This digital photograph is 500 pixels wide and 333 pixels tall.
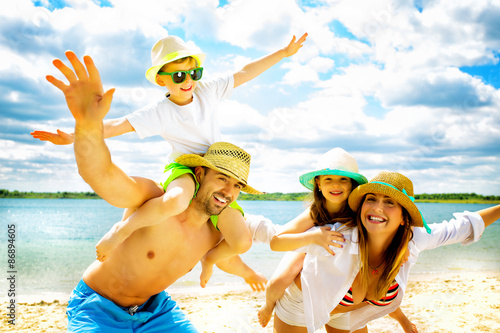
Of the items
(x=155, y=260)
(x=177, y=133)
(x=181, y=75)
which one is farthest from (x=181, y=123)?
(x=155, y=260)

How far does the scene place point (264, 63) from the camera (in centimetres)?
423

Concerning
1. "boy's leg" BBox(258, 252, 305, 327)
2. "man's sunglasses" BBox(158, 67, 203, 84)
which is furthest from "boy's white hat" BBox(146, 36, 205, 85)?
"boy's leg" BBox(258, 252, 305, 327)

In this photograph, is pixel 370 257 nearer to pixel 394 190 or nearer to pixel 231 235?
pixel 394 190

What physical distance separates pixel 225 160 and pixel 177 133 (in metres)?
0.62

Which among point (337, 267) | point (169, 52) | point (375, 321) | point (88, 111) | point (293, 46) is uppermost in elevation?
point (293, 46)

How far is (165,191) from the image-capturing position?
3193mm

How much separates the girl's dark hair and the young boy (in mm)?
827

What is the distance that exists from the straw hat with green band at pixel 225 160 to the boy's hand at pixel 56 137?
0.85 m

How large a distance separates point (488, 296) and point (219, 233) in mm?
7324

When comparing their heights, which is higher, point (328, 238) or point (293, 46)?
point (293, 46)

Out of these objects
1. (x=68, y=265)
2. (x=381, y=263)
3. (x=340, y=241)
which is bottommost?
(x=68, y=265)

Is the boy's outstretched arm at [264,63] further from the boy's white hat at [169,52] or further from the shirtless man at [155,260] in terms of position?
the shirtless man at [155,260]

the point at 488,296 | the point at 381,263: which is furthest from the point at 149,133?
the point at 488,296

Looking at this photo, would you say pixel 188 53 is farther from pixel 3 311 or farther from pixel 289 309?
pixel 3 311
